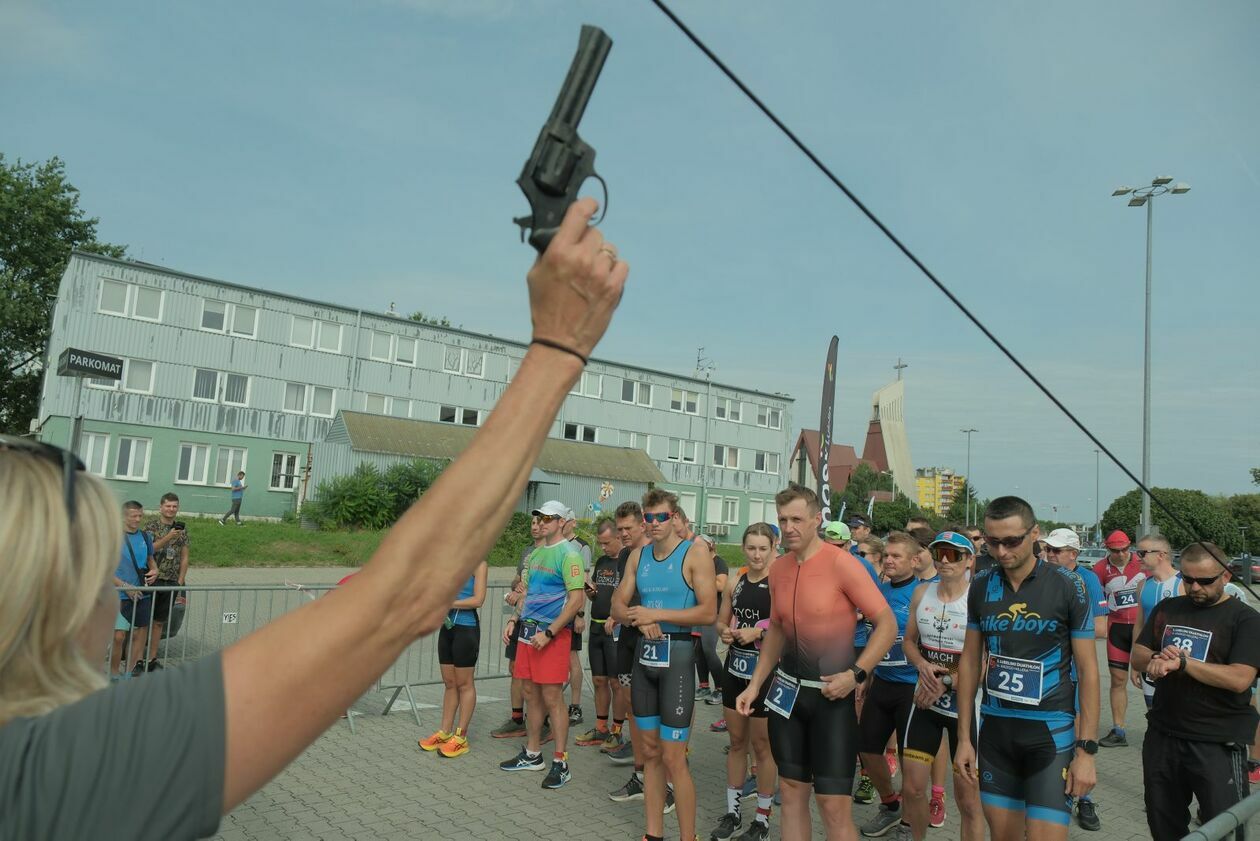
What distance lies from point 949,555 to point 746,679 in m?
1.94

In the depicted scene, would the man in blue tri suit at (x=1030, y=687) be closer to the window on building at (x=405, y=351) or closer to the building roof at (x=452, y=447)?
the building roof at (x=452, y=447)

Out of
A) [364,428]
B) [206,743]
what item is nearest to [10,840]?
[206,743]

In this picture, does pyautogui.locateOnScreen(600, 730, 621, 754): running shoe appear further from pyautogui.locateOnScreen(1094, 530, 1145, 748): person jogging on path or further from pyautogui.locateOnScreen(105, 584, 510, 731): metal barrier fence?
pyautogui.locateOnScreen(1094, 530, 1145, 748): person jogging on path

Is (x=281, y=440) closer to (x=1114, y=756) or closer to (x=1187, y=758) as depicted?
(x=1114, y=756)

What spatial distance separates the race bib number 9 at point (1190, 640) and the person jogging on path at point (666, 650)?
9.77 feet

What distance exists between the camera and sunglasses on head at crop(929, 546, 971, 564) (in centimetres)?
636

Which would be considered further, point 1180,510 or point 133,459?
point 1180,510

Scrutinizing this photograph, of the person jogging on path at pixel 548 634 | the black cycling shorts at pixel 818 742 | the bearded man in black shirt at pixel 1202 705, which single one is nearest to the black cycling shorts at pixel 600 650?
the person jogging on path at pixel 548 634

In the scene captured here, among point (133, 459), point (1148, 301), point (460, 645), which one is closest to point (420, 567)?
point (460, 645)

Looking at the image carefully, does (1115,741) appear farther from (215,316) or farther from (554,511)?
(215,316)

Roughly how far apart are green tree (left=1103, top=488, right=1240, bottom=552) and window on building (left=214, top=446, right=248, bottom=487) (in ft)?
156

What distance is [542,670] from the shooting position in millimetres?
8062

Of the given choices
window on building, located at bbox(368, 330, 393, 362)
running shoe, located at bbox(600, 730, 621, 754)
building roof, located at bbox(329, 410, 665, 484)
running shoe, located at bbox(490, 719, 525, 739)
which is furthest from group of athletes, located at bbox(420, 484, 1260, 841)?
window on building, located at bbox(368, 330, 393, 362)

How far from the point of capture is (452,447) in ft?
131
